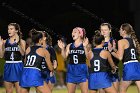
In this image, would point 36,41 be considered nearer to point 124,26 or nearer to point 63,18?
point 124,26

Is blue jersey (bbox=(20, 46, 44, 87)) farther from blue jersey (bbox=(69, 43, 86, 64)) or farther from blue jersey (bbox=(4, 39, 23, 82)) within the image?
blue jersey (bbox=(69, 43, 86, 64))

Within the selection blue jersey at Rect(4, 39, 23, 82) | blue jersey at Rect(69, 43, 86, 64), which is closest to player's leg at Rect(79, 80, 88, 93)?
blue jersey at Rect(69, 43, 86, 64)

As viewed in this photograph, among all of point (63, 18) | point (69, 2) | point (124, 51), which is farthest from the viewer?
point (69, 2)

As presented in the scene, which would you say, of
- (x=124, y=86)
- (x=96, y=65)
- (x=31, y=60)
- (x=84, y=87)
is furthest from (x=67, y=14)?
(x=31, y=60)

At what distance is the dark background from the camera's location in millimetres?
27672

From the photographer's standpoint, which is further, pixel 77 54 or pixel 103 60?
pixel 77 54

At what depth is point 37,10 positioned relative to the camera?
29562 mm

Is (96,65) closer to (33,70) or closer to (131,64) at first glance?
(131,64)

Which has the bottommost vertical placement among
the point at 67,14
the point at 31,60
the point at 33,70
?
the point at 33,70

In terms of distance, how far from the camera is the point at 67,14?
92.0ft

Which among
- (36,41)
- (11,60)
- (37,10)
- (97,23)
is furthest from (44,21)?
(36,41)

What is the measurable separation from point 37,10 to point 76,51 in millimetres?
16823

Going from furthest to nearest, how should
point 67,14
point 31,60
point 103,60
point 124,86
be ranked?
point 67,14
point 124,86
point 103,60
point 31,60

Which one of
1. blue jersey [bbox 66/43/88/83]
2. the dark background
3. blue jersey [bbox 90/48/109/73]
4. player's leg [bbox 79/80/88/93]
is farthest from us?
the dark background
